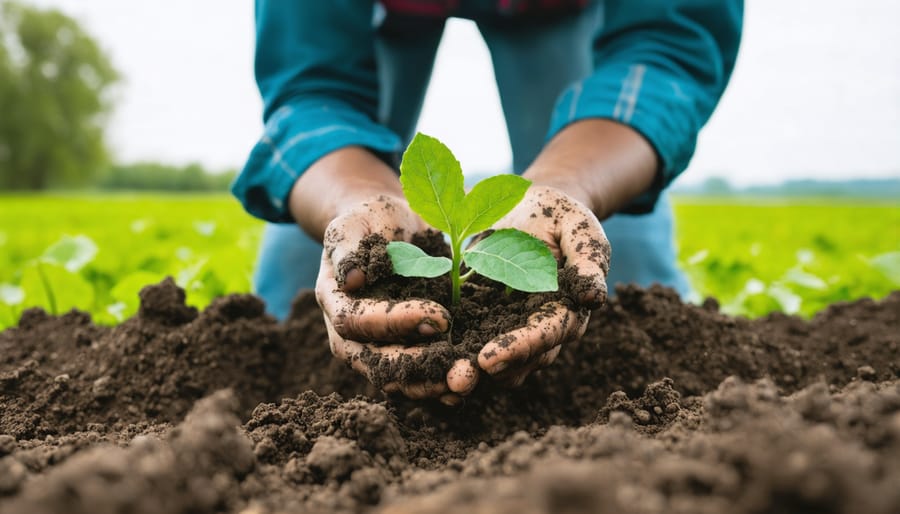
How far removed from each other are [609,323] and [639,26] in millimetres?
1230

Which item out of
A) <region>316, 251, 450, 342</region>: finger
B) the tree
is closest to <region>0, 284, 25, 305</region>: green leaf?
<region>316, 251, 450, 342</region>: finger

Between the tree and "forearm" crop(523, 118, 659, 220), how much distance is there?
3305 cm

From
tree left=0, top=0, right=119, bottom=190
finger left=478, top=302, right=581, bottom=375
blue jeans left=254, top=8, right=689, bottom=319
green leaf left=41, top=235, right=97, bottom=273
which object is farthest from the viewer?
tree left=0, top=0, right=119, bottom=190

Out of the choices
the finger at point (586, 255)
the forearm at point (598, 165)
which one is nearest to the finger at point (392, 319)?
the finger at point (586, 255)

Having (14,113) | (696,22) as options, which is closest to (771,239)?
(696,22)

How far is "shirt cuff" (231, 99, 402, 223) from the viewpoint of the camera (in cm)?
224

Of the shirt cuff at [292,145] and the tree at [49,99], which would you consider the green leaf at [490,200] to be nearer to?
the shirt cuff at [292,145]

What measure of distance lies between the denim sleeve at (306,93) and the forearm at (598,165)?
63cm

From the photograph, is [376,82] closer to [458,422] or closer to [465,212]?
[465,212]

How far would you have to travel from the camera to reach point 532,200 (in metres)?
1.61

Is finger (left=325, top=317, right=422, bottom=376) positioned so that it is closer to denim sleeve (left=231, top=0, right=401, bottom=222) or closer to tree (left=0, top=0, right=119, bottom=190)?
denim sleeve (left=231, top=0, right=401, bottom=222)

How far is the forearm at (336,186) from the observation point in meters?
1.89

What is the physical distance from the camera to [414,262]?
1.33m

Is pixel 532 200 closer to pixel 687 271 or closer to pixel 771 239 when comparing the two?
pixel 687 271
